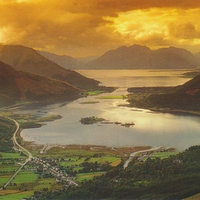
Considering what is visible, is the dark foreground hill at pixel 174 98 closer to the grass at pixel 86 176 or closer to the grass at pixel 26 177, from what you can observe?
the grass at pixel 86 176

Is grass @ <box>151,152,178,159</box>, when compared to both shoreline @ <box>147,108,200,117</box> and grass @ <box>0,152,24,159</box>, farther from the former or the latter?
grass @ <box>0,152,24,159</box>

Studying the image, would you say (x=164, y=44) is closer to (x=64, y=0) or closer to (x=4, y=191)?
(x=64, y=0)

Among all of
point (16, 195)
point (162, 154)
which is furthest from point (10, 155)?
point (162, 154)

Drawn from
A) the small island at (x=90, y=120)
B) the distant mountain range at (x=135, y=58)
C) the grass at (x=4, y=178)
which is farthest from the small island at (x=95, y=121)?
the grass at (x=4, y=178)

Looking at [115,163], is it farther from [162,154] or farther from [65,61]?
[65,61]

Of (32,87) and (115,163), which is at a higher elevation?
(32,87)

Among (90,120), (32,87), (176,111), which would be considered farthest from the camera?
(32,87)
